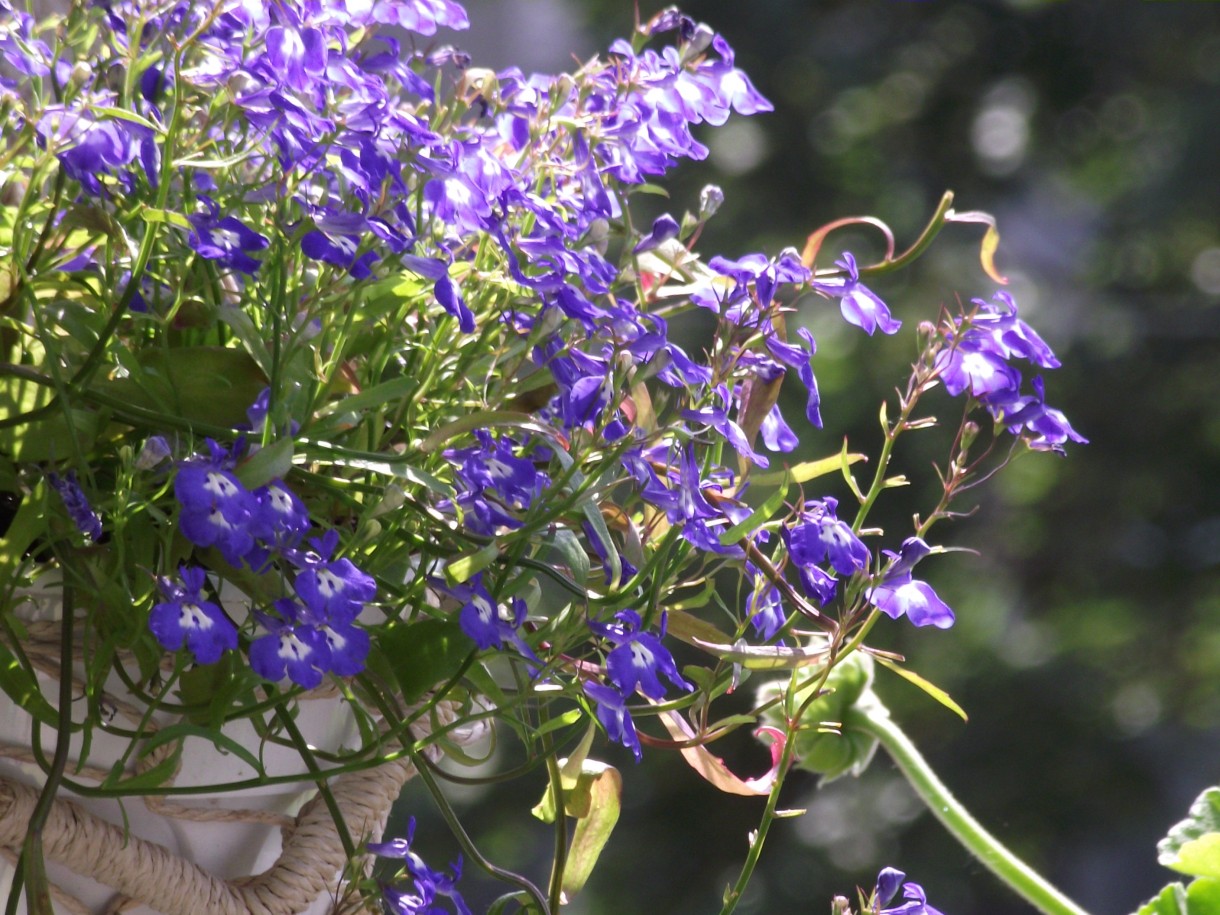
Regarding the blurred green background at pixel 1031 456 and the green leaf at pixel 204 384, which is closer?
the green leaf at pixel 204 384

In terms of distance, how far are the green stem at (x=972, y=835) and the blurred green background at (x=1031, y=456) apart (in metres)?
1.79

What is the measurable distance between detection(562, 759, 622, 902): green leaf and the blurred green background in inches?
74.8

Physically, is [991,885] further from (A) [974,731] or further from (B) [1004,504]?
(B) [1004,504]

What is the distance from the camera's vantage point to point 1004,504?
2.52 metres

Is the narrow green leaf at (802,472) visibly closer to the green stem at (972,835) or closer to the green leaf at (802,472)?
the green leaf at (802,472)

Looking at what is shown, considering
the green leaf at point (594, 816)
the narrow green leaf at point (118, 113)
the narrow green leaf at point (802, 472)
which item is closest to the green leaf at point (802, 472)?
the narrow green leaf at point (802, 472)

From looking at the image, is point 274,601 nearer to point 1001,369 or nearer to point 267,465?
point 267,465

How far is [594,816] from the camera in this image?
1.42 feet

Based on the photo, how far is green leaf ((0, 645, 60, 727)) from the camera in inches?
13.9

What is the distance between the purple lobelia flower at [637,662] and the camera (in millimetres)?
362

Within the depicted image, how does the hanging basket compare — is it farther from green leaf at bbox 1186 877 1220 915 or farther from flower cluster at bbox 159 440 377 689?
green leaf at bbox 1186 877 1220 915

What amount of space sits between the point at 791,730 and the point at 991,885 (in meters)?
2.18

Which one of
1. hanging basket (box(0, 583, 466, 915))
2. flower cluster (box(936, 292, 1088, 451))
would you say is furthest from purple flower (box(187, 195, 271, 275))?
flower cluster (box(936, 292, 1088, 451))

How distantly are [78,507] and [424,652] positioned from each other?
0.32 ft
